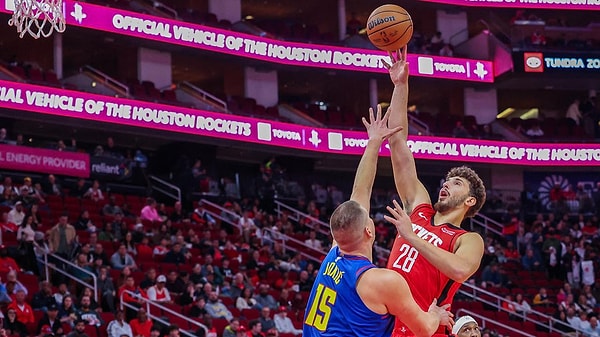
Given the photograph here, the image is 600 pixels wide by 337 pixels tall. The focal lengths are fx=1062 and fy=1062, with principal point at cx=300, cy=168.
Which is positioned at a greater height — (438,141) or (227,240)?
(438,141)

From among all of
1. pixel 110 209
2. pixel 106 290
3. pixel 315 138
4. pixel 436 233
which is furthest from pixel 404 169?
pixel 315 138

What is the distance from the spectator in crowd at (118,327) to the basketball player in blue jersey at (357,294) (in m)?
10.5

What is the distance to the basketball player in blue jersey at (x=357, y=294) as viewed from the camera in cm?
555

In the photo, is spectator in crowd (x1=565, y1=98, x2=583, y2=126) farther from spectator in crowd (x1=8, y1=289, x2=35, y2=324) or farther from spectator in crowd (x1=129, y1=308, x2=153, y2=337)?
spectator in crowd (x1=8, y1=289, x2=35, y2=324)

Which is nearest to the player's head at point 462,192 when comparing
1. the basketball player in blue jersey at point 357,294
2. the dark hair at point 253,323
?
the basketball player in blue jersey at point 357,294

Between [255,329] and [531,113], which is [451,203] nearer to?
[255,329]

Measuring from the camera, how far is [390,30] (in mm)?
8547

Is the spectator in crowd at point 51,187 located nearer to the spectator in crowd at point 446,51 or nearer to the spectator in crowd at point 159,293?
the spectator in crowd at point 159,293

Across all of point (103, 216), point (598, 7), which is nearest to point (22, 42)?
point (103, 216)

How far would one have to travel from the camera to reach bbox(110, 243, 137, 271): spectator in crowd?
744 inches

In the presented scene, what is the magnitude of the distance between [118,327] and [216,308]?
2741 millimetres

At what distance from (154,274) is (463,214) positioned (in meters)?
11.7

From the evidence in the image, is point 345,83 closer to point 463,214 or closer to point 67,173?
point 67,173

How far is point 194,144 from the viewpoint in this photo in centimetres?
2981
